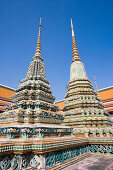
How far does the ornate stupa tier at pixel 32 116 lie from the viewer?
3.67 meters

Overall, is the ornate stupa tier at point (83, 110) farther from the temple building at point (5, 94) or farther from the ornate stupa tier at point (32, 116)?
the temple building at point (5, 94)

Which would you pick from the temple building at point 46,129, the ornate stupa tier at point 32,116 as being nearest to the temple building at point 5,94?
the temple building at point 46,129

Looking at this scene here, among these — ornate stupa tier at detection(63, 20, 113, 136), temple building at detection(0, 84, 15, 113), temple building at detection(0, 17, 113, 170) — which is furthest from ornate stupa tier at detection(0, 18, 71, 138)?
temple building at detection(0, 84, 15, 113)

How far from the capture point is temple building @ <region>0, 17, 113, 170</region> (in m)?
3.06

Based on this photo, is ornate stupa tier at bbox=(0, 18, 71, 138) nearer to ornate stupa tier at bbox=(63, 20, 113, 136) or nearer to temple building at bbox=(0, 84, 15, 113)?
ornate stupa tier at bbox=(63, 20, 113, 136)

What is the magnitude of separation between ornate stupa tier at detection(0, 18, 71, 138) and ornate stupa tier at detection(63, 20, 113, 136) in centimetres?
187

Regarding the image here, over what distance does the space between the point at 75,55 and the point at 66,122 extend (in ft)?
23.3

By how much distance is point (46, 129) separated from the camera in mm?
3861

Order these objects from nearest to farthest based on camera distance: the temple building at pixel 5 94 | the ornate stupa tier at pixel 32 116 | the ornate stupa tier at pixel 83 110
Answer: the ornate stupa tier at pixel 32 116 < the ornate stupa tier at pixel 83 110 < the temple building at pixel 5 94

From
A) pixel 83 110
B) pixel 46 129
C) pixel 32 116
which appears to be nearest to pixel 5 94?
pixel 83 110

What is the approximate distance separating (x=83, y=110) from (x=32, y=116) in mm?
3747

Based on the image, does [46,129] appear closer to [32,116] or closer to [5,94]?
[32,116]

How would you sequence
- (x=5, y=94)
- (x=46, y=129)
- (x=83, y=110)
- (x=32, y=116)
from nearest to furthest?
(x=46, y=129) → (x=32, y=116) → (x=83, y=110) → (x=5, y=94)

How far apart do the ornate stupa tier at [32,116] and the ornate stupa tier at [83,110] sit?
1.87 metres
